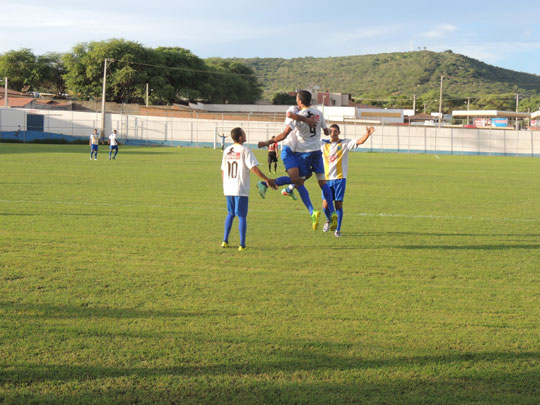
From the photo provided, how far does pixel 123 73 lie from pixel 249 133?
31.8 metres

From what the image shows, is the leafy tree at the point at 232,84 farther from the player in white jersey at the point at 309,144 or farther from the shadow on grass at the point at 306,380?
the shadow on grass at the point at 306,380

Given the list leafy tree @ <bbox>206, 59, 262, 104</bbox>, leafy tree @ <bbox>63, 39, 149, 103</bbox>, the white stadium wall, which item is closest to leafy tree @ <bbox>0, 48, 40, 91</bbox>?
leafy tree @ <bbox>63, 39, 149, 103</bbox>

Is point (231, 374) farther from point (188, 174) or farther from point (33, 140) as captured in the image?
point (33, 140)

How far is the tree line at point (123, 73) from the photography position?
91375 mm

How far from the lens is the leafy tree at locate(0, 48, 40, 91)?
98.1m

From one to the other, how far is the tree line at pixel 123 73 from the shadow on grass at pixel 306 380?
8732 cm

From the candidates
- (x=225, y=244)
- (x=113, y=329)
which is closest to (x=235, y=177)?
(x=225, y=244)

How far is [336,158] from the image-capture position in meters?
10.7

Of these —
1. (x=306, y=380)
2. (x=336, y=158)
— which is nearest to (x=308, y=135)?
(x=336, y=158)

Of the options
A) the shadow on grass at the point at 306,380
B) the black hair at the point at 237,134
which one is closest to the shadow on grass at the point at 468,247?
the black hair at the point at 237,134

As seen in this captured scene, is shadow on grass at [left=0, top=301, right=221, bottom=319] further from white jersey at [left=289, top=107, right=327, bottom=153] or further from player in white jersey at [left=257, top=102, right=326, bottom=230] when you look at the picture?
white jersey at [left=289, top=107, right=327, bottom=153]

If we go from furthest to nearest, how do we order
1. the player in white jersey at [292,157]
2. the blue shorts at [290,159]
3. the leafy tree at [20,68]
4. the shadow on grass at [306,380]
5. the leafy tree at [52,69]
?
the leafy tree at [52,69] < the leafy tree at [20,68] < the blue shorts at [290,159] < the player in white jersey at [292,157] < the shadow on grass at [306,380]

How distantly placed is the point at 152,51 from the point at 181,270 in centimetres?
9522

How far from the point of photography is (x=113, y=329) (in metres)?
5.18
